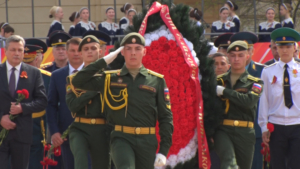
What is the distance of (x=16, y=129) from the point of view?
7.38 m

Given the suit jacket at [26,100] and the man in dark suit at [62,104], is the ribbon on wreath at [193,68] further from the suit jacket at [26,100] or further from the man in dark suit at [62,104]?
the suit jacket at [26,100]

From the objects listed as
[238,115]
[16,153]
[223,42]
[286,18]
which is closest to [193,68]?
[238,115]

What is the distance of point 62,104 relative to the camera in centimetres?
780

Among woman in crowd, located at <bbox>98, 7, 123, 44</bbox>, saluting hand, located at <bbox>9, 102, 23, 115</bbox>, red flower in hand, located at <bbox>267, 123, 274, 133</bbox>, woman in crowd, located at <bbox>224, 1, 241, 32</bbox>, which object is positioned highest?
woman in crowd, located at <bbox>224, 1, 241, 32</bbox>

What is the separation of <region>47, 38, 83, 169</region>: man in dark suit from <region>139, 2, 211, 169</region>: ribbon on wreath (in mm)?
1301

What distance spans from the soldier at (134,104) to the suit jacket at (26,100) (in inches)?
57.9

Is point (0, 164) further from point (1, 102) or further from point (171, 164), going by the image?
point (171, 164)

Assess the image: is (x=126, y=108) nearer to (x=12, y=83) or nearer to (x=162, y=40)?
(x=162, y=40)

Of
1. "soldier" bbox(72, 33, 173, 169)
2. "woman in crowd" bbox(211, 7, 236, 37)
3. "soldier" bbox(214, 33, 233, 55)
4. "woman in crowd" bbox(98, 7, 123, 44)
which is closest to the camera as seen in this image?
"soldier" bbox(72, 33, 173, 169)

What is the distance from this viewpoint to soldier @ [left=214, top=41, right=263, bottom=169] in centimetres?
699

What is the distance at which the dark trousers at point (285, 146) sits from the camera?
24.9ft

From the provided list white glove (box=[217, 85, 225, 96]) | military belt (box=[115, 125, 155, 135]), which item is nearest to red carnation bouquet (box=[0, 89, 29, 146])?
military belt (box=[115, 125, 155, 135])

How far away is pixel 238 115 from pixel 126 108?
1720 millimetres

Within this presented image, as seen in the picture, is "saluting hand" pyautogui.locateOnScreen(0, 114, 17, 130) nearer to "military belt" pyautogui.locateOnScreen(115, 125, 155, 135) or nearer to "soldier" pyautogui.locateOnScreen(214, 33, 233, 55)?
"military belt" pyautogui.locateOnScreen(115, 125, 155, 135)
